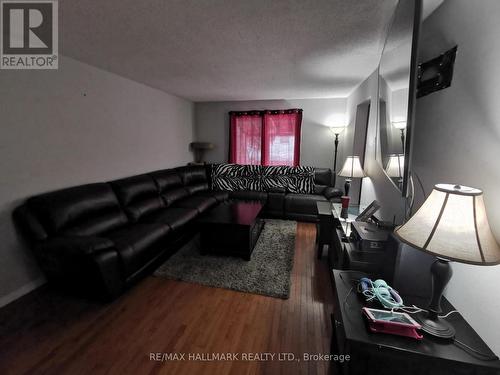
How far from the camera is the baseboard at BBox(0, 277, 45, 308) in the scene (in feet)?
6.25

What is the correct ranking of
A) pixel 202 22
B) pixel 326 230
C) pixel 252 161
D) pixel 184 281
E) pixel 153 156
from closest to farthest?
1. pixel 202 22
2. pixel 184 281
3. pixel 326 230
4. pixel 153 156
5. pixel 252 161

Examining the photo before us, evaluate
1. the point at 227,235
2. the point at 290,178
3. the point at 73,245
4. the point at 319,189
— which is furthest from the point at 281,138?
the point at 73,245

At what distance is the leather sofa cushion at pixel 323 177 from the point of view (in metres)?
4.35

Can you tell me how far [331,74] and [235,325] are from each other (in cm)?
312

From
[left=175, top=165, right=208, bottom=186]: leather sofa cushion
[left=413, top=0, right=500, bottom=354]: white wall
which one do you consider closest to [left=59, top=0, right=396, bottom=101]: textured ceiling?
[left=413, top=0, right=500, bottom=354]: white wall

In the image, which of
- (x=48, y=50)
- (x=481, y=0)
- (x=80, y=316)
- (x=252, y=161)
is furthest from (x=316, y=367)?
(x=252, y=161)

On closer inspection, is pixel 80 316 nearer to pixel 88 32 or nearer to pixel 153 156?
pixel 88 32

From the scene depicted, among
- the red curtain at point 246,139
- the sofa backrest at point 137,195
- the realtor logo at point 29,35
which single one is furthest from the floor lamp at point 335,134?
the realtor logo at point 29,35

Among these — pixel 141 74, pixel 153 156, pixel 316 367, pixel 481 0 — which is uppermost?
pixel 141 74

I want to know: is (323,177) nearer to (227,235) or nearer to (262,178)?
(262,178)

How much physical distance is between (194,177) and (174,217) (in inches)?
70.0

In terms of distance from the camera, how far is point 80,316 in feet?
5.81

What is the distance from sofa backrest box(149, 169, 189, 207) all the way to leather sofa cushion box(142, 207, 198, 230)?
Result: 1.32 ft

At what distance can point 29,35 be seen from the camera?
183 centimetres
